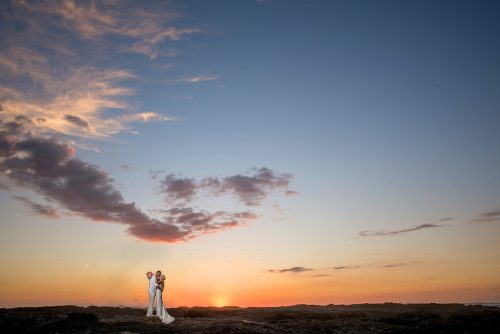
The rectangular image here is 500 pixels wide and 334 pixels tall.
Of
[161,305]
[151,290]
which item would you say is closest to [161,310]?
[161,305]

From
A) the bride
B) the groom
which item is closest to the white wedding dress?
the bride

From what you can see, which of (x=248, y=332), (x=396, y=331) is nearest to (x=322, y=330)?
(x=396, y=331)

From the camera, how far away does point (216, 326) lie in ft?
92.5

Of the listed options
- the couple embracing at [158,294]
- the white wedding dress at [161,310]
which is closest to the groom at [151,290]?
the couple embracing at [158,294]

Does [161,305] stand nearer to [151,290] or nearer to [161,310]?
[161,310]

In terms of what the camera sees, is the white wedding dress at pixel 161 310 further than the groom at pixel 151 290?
No

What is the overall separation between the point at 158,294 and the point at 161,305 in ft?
3.15

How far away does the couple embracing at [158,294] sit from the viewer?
31.3 meters

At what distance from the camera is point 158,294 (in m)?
32.2

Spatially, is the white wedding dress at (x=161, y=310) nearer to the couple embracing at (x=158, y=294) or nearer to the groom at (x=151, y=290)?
the couple embracing at (x=158, y=294)

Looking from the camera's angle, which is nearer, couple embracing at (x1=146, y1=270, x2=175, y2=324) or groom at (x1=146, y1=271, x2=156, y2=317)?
couple embracing at (x1=146, y1=270, x2=175, y2=324)

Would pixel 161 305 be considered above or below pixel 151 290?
below

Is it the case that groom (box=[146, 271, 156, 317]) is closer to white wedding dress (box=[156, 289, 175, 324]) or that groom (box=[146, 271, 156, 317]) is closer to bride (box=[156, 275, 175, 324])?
bride (box=[156, 275, 175, 324])

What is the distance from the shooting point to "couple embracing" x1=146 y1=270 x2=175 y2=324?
103 feet
